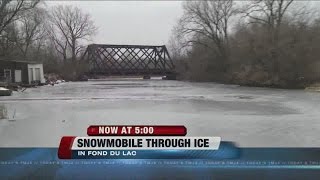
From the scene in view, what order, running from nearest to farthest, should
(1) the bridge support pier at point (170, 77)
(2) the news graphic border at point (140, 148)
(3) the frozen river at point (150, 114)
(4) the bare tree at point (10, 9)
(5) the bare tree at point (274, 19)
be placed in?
(2) the news graphic border at point (140, 148)
(3) the frozen river at point (150, 114)
(1) the bridge support pier at point (170, 77)
(4) the bare tree at point (10, 9)
(5) the bare tree at point (274, 19)

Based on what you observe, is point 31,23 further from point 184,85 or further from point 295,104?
point 295,104

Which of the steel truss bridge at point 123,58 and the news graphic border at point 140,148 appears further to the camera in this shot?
the steel truss bridge at point 123,58

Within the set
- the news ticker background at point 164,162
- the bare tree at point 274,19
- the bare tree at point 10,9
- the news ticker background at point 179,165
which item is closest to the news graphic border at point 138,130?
the news ticker background at point 164,162

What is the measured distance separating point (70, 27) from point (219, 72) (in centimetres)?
107

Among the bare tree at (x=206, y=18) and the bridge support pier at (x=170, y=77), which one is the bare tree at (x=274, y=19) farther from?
the bridge support pier at (x=170, y=77)

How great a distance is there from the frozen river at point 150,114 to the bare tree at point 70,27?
336 mm

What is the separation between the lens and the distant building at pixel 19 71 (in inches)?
98.3

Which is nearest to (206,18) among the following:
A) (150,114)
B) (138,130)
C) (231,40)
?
(231,40)

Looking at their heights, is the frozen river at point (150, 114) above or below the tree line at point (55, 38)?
below

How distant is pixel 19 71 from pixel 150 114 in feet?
2.78

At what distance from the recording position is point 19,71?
251 cm

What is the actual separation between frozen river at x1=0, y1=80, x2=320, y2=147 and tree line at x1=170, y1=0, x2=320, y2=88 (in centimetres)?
15

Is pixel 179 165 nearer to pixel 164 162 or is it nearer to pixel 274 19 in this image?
pixel 164 162

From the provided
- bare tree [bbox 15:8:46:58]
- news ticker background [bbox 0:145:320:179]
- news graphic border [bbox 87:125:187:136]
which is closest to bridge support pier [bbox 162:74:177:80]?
news graphic border [bbox 87:125:187:136]
